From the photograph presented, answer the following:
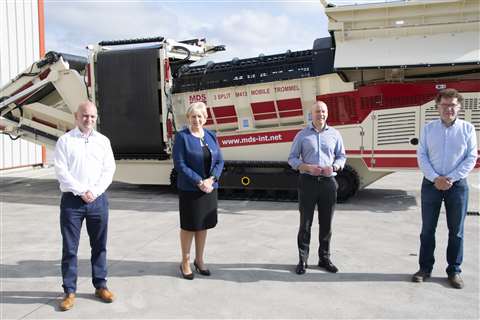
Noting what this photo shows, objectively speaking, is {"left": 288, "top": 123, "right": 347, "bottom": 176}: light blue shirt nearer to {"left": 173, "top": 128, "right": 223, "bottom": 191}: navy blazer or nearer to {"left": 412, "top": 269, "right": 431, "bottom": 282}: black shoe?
{"left": 173, "top": 128, "right": 223, "bottom": 191}: navy blazer

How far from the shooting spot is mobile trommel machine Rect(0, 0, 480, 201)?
22.8 ft

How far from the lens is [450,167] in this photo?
4168mm

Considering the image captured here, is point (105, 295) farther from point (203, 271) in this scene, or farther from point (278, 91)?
point (278, 91)

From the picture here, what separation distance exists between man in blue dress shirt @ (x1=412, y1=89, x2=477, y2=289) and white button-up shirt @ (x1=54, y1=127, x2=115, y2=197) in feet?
9.41

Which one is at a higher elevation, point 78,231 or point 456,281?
point 78,231

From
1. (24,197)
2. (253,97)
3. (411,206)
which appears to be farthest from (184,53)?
(411,206)

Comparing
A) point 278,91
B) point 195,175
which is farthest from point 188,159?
point 278,91

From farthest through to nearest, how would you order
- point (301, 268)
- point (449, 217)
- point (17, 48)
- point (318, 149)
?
point (17, 48)
point (301, 268)
point (318, 149)
point (449, 217)

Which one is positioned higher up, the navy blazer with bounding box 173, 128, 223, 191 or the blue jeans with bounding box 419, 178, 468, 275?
the navy blazer with bounding box 173, 128, 223, 191

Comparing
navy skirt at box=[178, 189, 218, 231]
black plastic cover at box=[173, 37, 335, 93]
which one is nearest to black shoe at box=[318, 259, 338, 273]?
navy skirt at box=[178, 189, 218, 231]

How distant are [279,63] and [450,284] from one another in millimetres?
4865

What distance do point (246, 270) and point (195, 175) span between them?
1.17 m

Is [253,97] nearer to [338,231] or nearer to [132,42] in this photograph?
[132,42]

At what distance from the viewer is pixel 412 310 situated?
12.4ft
